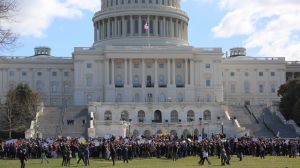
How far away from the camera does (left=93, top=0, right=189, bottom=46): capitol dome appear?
150625 millimetres

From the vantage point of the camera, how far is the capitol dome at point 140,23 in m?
151

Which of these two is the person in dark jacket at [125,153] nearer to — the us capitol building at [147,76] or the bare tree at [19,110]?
the us capitol building at [147,76]

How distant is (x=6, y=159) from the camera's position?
206 feet

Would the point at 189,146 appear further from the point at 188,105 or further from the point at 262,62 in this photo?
the point at 262,62

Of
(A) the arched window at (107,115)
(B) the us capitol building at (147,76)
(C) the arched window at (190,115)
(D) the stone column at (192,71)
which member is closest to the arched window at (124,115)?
(B) the us capitol building at (147,76)

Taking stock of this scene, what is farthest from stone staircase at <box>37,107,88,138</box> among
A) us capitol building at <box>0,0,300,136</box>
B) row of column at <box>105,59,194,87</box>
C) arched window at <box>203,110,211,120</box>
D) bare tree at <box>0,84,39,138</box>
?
row of column at <box>105,59,194,87</box>

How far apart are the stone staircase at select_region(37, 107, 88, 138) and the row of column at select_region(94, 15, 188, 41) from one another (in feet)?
124

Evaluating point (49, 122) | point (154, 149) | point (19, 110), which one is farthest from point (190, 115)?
point (154, 149)

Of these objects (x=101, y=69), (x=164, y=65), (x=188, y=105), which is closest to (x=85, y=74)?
(x=101, y=69)

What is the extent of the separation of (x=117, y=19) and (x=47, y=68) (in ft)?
61.2

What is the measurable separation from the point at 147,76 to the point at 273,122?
3996cm

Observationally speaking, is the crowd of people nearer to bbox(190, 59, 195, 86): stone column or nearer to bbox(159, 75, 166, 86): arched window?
bbox(190, 59, 195, 86): stone column

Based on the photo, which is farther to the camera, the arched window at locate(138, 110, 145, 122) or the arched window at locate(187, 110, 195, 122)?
the arched window at locate(187, 110, 195, 122)

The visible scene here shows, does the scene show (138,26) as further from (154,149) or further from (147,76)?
(154,149)
